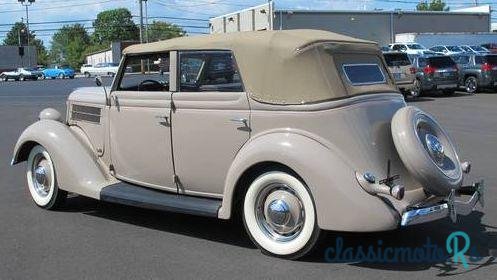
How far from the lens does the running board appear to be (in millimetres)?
5453

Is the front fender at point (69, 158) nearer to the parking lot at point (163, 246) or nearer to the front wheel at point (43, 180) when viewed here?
the front wheel at point (43, 180)

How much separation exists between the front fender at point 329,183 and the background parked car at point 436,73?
2045cm

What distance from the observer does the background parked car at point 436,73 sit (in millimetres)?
24766

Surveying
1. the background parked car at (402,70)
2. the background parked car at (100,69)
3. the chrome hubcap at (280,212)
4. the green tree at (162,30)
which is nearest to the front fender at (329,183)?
the chrome hubcap at (280,212)

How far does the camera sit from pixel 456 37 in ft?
187

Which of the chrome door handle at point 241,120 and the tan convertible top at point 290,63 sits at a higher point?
the tan convertible top at point 290,63

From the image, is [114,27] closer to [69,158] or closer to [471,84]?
[471,84]

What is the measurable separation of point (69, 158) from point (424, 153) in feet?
11.5

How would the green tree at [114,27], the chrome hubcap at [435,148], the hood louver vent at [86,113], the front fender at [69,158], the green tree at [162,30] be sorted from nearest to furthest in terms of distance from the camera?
the chrome hubcap at [435,148] → the front fender at [69,158] → the hood louver vent at [86,113] → the green tree at [162,30] → the green tree at [114,27]

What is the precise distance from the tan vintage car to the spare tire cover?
0.04ft

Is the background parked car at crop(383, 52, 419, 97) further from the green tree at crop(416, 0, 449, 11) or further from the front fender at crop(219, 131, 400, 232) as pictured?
the green tree at crop(416, 0, 449, 11)

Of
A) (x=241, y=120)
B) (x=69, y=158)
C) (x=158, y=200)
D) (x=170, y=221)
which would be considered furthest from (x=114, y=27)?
(x=241, y=120)

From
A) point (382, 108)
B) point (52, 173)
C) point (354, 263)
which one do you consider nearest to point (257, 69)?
point (382, 108)

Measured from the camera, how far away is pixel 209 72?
5.63 m
